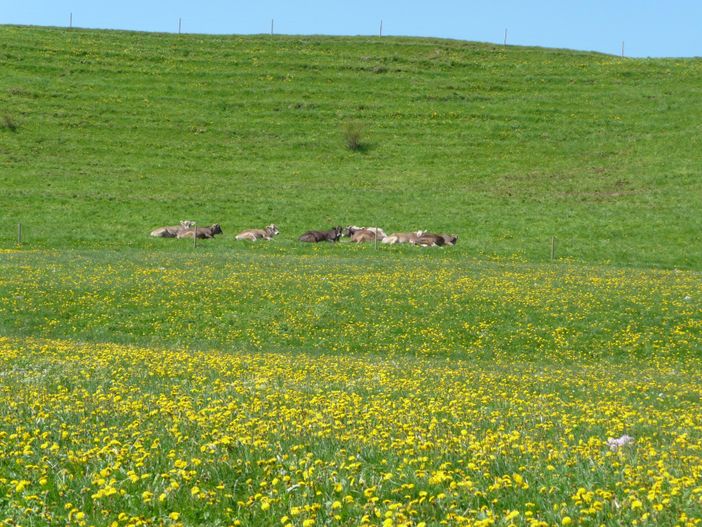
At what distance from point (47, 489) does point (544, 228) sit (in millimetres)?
49216

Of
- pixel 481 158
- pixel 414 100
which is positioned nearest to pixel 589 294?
pixel 481 158

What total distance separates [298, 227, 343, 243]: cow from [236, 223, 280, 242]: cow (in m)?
2.19

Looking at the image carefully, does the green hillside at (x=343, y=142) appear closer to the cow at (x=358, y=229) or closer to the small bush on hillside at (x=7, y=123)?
the small bush on hillside at (x=7, y=123)

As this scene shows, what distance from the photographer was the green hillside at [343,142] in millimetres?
55812

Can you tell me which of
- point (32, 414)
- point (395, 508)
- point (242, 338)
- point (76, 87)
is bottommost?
point (242, 338)

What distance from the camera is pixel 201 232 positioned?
52.3m

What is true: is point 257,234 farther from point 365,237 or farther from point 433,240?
point 433,240

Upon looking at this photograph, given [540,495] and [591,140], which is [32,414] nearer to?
[540,495]

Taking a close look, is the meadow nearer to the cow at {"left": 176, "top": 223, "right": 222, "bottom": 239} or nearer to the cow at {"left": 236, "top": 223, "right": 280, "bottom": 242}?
the cow at {"left": 236, "top": 223, "right": 280, "bottom": 242}

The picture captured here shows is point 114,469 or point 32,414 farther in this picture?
point 32,414

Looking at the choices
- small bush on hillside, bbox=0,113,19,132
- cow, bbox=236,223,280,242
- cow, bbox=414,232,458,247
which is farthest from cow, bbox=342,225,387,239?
small bush on hillside, bbox=0,113,19,132

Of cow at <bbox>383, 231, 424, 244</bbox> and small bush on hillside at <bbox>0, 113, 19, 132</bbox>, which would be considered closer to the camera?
cow at <bbox>383, 231, 424, 244</bbox>

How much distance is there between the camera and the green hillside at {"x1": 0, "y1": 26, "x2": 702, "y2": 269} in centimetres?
5581

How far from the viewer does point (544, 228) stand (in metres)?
54.4
